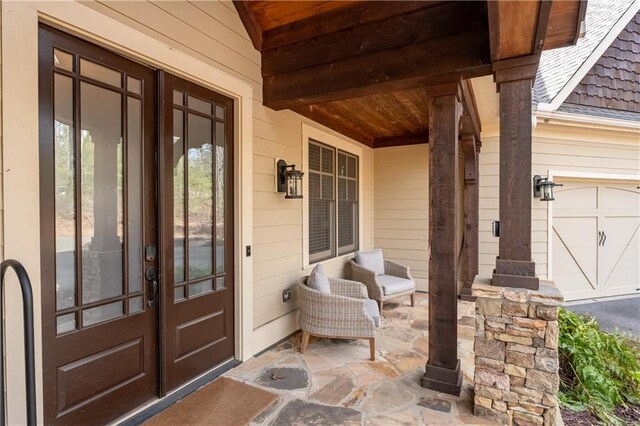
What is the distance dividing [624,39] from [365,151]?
4.90 metres

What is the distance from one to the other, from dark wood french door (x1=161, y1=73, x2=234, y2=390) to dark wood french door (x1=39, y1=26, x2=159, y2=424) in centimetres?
12

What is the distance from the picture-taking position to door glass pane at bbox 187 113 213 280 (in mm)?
2623

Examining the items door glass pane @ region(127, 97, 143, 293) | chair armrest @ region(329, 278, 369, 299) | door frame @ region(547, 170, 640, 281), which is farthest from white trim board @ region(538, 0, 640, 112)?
door glass pane @ region(127, 97, 143, 293)

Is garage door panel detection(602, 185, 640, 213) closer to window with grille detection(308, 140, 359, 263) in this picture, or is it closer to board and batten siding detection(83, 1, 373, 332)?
window with grille detection(308, 140, 359, 263)

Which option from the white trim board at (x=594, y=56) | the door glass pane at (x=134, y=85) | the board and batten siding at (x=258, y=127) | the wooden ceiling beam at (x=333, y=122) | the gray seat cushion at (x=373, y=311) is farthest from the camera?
the white trim board at (x=594, y=56)

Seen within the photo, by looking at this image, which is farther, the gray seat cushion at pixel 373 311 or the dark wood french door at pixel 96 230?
the gray seat cushion at pixel 373 311

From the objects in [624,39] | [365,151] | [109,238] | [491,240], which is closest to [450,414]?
[109,238]

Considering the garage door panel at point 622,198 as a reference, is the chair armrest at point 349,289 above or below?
below

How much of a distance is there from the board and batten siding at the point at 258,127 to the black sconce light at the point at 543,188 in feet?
10.9

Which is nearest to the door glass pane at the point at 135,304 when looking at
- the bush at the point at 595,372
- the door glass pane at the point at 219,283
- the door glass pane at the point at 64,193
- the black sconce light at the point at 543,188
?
the door glass pane at the point at 64,193

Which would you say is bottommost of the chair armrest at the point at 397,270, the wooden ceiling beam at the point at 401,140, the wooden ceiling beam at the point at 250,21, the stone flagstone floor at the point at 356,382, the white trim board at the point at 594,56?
the stone flagstone floor at the point at 356,382

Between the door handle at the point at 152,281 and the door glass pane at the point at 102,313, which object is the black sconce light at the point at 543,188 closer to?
the door handle at the point at 152,281

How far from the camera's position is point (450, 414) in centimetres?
226

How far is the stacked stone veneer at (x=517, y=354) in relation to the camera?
2.06 metres
